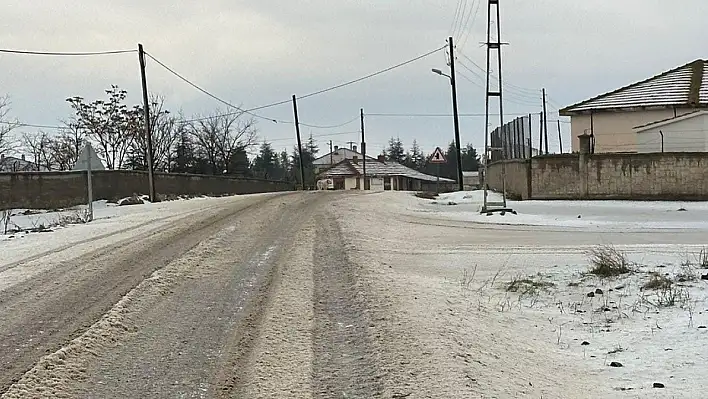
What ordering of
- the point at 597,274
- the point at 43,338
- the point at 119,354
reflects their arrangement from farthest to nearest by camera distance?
the point at 597,274, the point at 43,338, the point at 119,354

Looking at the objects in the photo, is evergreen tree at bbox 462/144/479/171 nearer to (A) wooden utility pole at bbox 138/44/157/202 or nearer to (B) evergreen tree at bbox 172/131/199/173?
(B) evergreen tree at bbox 172/131/199/173

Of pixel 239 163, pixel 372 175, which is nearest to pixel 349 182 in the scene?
pixel 372 175

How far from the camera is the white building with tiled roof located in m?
37.7

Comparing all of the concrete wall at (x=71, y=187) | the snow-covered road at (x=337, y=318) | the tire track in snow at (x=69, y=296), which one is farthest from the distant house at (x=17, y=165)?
the snow-covered road at (x=337, y=318)

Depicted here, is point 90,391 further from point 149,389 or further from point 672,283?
point 672,283

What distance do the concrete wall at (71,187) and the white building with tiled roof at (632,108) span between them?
2036cm

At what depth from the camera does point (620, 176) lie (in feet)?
94.9

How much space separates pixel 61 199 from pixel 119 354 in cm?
2916

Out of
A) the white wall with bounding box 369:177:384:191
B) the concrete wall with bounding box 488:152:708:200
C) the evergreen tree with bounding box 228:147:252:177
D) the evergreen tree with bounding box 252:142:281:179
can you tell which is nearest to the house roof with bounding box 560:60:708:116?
the concrete wall with bounding box 488:152:708:200

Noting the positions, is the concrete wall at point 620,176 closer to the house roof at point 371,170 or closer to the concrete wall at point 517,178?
the concrete wall at point 517,178

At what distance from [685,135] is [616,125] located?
7.17m

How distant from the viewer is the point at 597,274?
11.2m

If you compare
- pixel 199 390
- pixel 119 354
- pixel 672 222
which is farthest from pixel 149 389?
pixel 672 222

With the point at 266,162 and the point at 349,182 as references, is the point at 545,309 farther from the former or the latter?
the point at 266,162
